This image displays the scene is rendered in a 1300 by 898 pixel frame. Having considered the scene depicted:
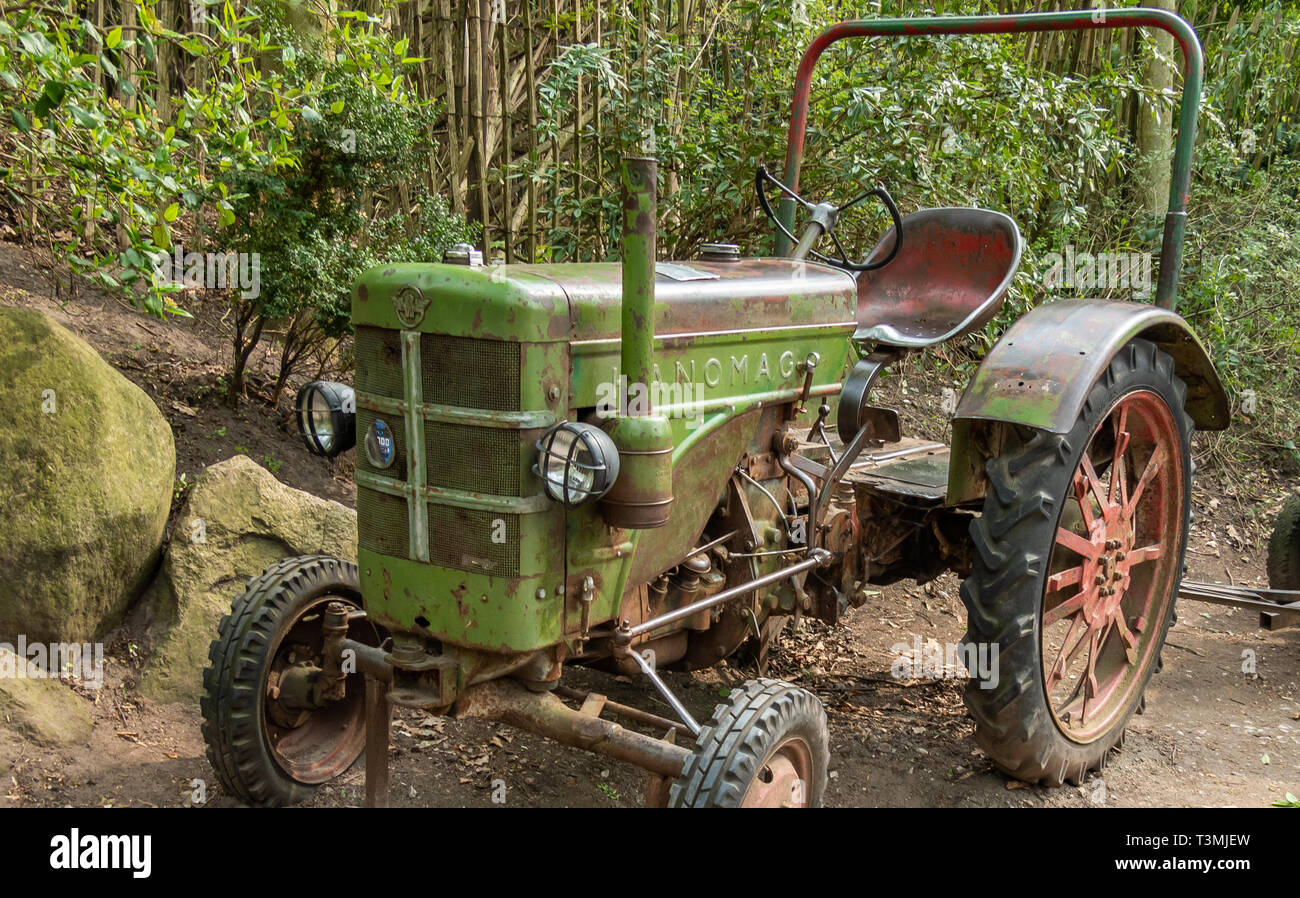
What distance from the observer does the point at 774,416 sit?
11.1 ft

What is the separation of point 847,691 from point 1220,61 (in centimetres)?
749

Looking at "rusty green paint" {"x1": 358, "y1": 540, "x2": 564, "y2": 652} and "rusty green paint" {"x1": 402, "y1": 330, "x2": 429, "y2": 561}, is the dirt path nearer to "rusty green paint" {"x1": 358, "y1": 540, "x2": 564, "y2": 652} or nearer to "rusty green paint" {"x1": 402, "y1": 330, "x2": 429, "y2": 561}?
"rusty green paint" {"x1": 358, "y1": 540, "x2": 564, "y2": 652}

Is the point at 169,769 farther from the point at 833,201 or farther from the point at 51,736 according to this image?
the point at 833,201

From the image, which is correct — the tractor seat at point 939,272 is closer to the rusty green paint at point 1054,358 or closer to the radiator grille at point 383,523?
the rusty green paint at point 1054,358

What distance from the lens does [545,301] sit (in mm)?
2541

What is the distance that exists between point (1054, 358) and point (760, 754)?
153cm

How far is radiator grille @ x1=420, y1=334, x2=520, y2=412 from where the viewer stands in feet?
8.27

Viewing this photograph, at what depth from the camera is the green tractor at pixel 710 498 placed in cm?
257

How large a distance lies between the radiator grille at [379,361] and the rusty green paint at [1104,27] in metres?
1.90

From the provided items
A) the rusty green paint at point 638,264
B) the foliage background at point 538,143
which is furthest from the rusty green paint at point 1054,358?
the foliage background at point 538,143

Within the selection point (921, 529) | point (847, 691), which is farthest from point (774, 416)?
point (847, 691)

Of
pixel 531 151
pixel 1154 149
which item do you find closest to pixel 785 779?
pixel 531 151

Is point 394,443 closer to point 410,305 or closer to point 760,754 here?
point 410,305

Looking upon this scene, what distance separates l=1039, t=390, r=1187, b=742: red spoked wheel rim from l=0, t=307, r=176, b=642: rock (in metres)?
3.09
